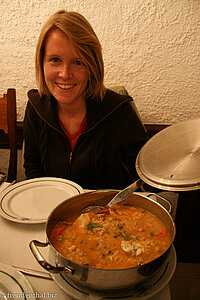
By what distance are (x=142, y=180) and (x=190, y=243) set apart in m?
1.45

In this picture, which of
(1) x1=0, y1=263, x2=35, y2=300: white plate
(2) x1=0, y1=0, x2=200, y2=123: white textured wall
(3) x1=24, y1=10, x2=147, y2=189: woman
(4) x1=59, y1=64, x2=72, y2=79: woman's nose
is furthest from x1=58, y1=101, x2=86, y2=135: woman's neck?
(1) x1=0, y1=263, x2=35, y2=300: white plate

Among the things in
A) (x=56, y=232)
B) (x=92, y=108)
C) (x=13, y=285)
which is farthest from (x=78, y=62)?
(x=13, y=285)

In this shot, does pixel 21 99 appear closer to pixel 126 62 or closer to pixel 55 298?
pixel 126 62

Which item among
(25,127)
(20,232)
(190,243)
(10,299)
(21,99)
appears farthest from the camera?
(21,99)

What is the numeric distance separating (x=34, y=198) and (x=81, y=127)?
0.65 meters

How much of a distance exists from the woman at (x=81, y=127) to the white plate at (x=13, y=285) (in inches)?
34.7

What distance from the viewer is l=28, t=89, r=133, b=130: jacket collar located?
1.51 metres

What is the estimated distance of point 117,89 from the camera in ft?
5.75

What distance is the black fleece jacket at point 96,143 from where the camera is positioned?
153 centimetres

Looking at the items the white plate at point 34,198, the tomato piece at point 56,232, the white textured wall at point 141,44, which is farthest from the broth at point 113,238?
the white textured wall at point 141,44

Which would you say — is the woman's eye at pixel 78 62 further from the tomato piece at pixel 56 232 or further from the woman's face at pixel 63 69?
the tomato piece at pixel 56 232

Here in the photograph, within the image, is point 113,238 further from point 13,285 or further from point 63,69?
point 63,69

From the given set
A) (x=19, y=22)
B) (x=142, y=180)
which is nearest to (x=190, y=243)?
(x=142, y=180)

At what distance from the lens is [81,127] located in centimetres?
159
